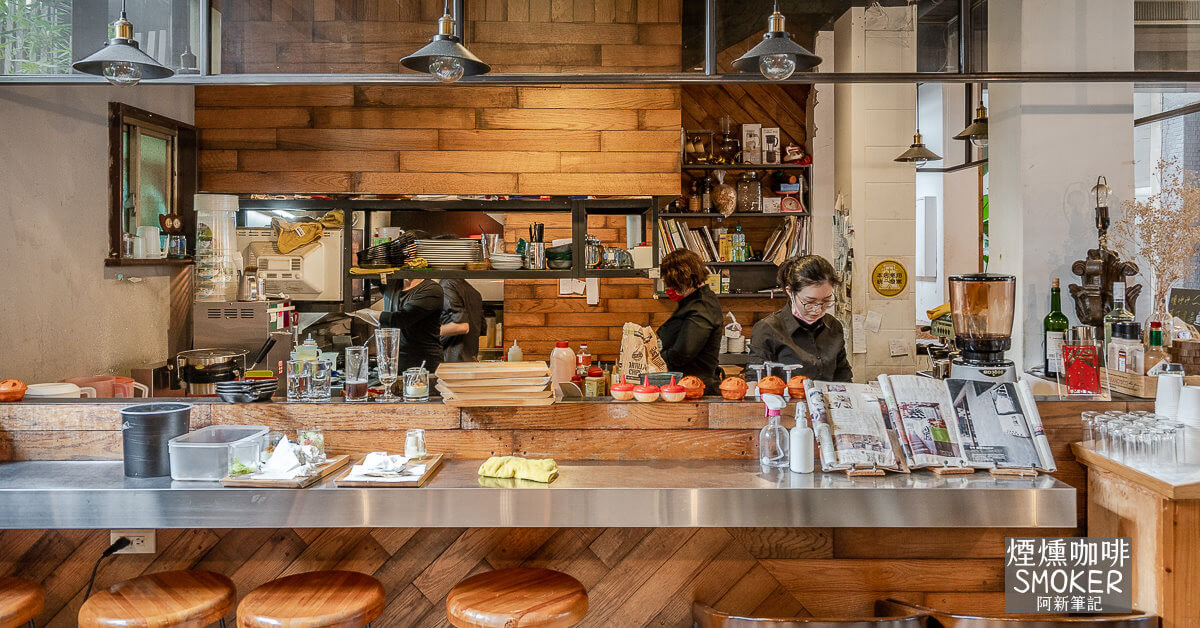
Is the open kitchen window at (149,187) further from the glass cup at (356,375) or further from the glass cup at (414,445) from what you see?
the glass cup at (414,445)

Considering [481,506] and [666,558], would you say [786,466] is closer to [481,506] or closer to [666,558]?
[666,558]

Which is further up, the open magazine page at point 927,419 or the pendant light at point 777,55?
the pendant light at point 777,55

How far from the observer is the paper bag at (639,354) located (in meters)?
3.88

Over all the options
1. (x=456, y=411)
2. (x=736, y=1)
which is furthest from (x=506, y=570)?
(x=736, y=1)

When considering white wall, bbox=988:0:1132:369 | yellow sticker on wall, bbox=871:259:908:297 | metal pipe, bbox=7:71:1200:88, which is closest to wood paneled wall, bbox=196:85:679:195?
metal pipe, bbox=7:71:1200:88

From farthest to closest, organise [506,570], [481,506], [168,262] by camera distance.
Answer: [168,262] < [506,570] < [481,506]

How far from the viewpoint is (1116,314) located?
3279 mm

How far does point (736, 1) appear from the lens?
5090 mm

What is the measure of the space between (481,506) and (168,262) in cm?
325

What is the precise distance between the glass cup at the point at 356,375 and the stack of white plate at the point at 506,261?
182 centimetres

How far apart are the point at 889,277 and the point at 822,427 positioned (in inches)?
149

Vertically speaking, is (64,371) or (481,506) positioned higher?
(64,371)

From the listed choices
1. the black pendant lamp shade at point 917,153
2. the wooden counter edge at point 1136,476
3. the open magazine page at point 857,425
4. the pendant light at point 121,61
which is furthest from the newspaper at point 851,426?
the black pendant lamp shade at point 917,153

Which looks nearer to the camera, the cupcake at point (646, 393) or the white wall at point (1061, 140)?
the cupcake at point (646, 393)
